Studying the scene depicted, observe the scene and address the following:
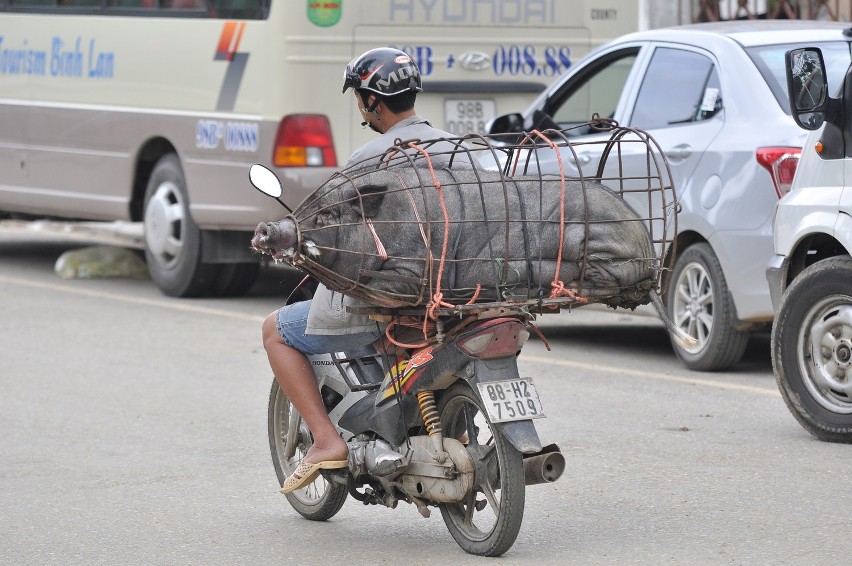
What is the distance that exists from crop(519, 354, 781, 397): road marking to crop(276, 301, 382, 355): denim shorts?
11.6ft

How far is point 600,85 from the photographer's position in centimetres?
1023

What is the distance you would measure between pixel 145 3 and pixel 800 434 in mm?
7376

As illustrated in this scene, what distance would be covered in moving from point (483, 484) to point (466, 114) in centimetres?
741

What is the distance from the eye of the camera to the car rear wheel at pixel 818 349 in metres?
7.23

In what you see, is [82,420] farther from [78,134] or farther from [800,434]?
[78,134]

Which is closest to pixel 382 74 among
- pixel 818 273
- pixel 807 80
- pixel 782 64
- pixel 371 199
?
pixel 371 199

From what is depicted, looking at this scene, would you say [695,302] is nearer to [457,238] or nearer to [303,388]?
[303,388]

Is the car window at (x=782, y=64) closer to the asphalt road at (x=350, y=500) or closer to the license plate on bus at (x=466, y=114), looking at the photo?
the asphalt road at (x=350, y=500)

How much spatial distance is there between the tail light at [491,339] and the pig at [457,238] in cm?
9

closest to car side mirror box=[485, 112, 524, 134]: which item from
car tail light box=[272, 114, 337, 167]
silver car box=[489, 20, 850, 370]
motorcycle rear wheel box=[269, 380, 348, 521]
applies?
silver car box=[489, 20, 850, 370]

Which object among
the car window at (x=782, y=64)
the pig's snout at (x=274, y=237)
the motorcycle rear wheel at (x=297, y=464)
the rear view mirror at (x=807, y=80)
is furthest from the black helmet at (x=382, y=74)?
the car window at (x=782, y=64)

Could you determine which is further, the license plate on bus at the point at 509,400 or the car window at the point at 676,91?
the car window at the point at 676,91

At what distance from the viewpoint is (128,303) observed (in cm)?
1242

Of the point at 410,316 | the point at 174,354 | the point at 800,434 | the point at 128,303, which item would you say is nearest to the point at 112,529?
the point at 410,316
